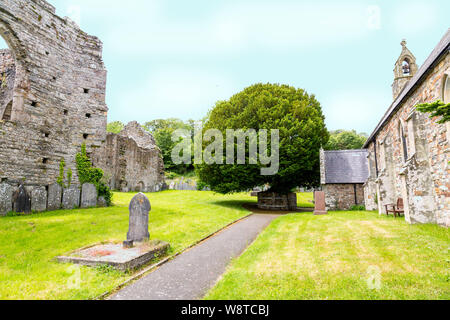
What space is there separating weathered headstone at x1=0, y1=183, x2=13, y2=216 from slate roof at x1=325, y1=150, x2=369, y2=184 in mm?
19507

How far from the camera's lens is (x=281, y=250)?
754 centimetres

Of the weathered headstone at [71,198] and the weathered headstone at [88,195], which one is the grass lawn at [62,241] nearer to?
the weathered headstone at [71,198]

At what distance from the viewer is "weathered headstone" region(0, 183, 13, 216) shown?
9914 millimetres

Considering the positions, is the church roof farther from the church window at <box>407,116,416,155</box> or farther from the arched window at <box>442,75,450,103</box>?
the church window at <box>407,116,416,155</box>

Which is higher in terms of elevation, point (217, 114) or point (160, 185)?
point (217, 114)

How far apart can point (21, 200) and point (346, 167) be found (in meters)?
21.8

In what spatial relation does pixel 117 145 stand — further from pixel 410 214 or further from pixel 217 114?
pixel 410 214

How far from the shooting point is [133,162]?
90.8ft

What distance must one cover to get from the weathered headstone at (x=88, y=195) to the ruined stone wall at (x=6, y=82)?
323 inches

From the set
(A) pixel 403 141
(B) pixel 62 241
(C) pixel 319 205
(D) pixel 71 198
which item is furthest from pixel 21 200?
(A) pixel 403 141

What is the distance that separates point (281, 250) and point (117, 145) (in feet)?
77.5

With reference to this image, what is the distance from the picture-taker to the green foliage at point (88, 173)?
13.8 m
